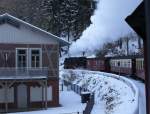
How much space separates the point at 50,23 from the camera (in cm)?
7562

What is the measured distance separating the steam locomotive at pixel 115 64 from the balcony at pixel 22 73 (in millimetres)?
8669

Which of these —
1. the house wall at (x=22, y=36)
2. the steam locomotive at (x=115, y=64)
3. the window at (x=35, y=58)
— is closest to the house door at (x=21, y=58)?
the window at (x=35, y=58)

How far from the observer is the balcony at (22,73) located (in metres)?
32.3

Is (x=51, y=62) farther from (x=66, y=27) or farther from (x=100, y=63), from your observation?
(x=66, y=27)

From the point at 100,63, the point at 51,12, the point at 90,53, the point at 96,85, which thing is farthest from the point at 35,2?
the point at 96,85

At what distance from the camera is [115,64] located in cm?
5072

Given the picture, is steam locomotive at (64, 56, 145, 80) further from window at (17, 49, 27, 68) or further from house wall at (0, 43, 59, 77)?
window at (17, 49, 27, 68)

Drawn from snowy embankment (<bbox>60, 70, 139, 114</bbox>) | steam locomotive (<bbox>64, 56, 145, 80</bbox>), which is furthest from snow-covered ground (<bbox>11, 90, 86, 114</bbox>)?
steam locomotive (<bbox>64, 56, 145, 80</bbox>)

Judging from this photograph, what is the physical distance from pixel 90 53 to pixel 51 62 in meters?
31.4

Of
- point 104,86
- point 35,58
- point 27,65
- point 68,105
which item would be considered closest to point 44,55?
point 35,58

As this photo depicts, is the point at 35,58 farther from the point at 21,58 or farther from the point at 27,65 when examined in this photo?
the point at 21,58

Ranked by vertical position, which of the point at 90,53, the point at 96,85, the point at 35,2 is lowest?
the point at 96,85

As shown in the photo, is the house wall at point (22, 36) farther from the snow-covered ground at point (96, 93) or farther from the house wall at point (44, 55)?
the snow-covered ground at point (96, 93)

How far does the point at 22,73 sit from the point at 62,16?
1756 inches
